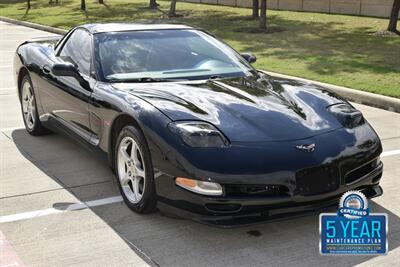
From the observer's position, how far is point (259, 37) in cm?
1504

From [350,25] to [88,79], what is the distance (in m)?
13.6

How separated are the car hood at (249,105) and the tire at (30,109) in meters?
2.02

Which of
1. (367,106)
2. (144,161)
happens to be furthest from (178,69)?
(367,106)

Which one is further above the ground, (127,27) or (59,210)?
(127,27)

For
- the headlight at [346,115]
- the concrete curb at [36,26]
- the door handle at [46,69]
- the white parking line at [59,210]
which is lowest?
the concrete curb at [36,26]

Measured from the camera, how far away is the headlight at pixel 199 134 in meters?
3.66

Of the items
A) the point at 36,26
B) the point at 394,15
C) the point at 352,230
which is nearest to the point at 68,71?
the point at 352,230

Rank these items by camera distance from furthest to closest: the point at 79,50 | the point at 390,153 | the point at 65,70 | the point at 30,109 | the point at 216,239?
the point at 30,109, the point at 390,153, the point at 79,50, the point at 65,70, the point at 216,239

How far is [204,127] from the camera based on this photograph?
3.77 meters

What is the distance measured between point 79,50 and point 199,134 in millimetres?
2290

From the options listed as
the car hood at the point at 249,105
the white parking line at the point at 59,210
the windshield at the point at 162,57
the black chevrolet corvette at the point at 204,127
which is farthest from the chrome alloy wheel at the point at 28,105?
the white parking line at the point at 59,210

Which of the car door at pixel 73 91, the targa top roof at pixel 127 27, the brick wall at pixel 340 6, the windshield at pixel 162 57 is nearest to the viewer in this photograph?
the windshield at pixel 162 57

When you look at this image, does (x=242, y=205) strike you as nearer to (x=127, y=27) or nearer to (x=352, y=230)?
(x=352, y=230)

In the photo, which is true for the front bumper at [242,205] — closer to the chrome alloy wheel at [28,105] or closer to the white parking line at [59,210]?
the white parking line at [59,210]
